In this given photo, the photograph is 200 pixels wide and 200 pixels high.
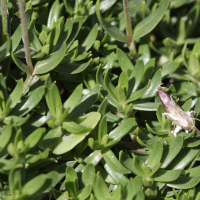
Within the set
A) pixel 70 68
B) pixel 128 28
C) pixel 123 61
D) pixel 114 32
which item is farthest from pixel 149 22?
pixel 70 68

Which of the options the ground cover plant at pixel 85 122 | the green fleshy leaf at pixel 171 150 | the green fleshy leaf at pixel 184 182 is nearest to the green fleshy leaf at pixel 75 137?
the ground cover plant at pixel 85 122

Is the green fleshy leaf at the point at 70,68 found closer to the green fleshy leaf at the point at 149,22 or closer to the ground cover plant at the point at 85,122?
the ground cover plant at the point at 85,122

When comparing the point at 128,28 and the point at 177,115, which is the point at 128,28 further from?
the point at 177,115

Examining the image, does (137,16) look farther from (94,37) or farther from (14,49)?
(14,49)

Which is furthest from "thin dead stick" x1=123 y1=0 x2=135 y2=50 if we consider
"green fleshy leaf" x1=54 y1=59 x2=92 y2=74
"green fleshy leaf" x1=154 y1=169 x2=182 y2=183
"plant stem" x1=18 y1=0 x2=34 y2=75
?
"green fleshy leaf" x1=154 y1=169 x2=182 y2=183

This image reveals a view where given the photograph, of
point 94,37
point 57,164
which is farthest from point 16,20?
point 57,164

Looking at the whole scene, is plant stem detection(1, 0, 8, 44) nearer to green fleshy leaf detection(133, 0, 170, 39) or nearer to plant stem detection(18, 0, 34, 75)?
plant stem detection(18, 0, 34, 75)

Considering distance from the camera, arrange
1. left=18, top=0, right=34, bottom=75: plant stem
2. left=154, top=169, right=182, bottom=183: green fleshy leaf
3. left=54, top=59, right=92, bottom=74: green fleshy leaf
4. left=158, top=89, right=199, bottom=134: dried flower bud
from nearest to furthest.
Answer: left=18, top=0, right=34, bottom=75: plant stem, left=154, top=169, right=182, bottom=183: green fleshy leaf, left=158, top=89, right=199, bottom=134: dried flower bud, left=54, top=59, right=92, bottom=74: green fleshy leaf
